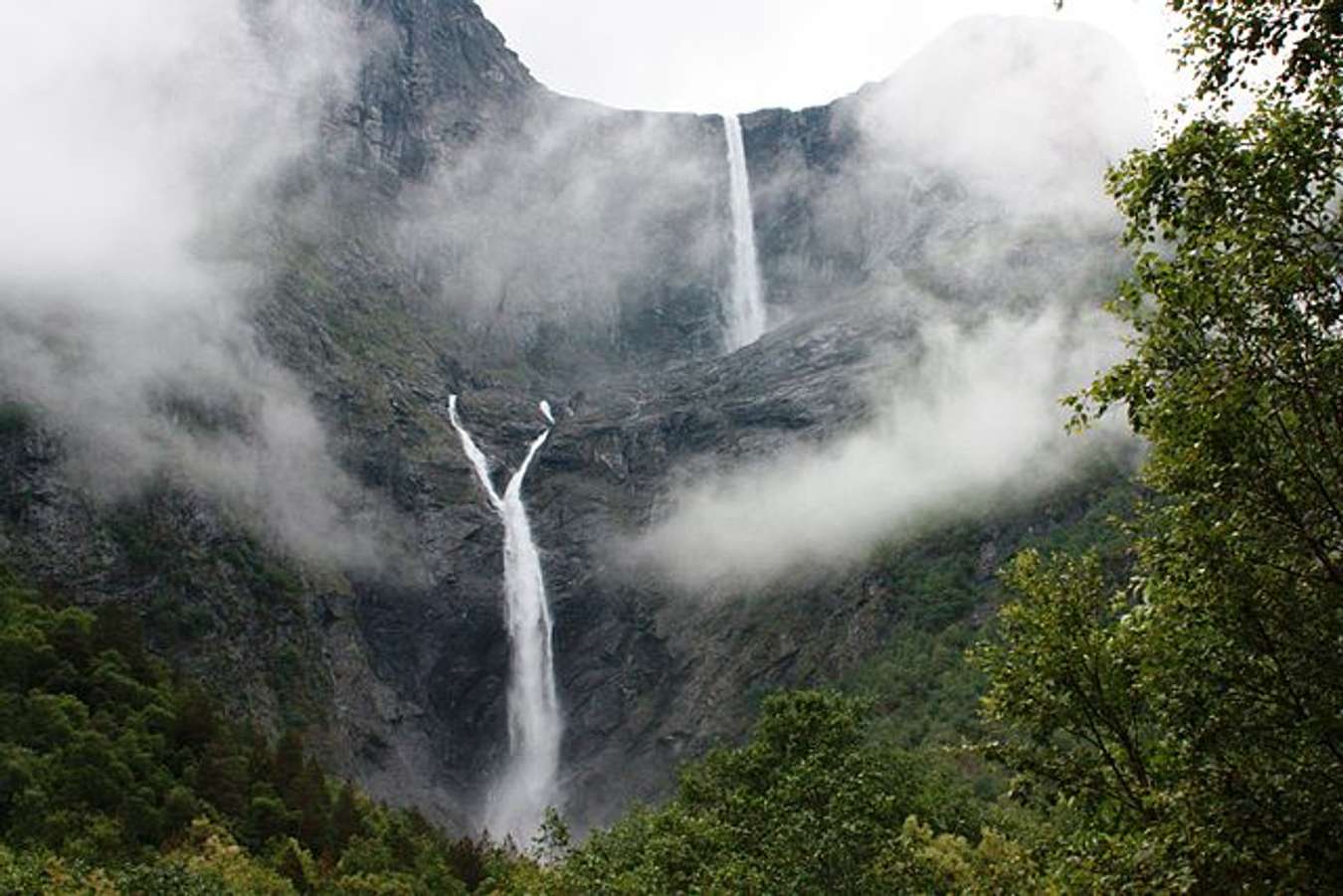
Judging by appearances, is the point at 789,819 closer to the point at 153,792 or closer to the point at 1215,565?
the point at 1215,565

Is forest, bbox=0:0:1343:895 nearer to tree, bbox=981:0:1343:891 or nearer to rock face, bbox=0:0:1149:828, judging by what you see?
tree, bbox=981:0:1343:891

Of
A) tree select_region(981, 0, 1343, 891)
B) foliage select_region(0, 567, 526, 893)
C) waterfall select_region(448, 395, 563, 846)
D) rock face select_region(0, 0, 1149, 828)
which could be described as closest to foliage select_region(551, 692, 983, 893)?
foliage select_region(0, 567, 526, 893)

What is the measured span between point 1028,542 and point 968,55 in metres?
118

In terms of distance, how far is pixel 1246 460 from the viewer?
1093 centimetres

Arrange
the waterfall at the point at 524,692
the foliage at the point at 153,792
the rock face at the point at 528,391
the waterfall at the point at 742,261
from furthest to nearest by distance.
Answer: the waterfall at the point at 742,261, the waterfall at the point at 524,692, the rock face at the point at 528,391, the foliage at the point at 153,792

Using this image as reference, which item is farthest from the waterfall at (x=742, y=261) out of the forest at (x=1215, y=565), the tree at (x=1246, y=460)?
the tree at (x=1246, y=460)

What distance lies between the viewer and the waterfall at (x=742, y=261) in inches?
5832

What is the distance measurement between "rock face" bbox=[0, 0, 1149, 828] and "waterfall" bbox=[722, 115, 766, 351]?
1.71 metres

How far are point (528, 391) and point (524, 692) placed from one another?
4742cm

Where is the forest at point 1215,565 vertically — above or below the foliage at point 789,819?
above

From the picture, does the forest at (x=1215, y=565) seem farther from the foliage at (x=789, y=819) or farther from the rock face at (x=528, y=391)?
the rock face at (x=528, y=391)

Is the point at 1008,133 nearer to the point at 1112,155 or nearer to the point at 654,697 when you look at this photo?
the point at 1112,155

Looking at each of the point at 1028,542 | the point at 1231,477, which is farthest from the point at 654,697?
the point at 1231,477

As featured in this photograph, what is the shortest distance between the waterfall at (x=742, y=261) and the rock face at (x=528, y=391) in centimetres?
171
